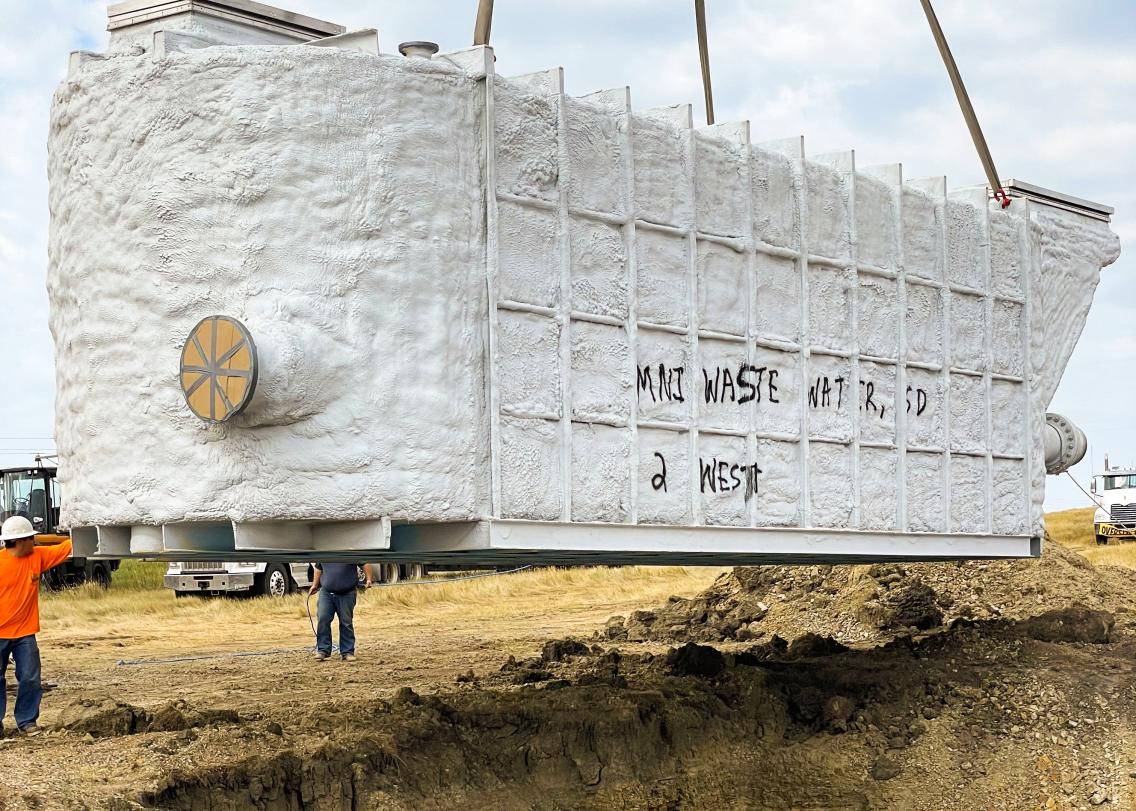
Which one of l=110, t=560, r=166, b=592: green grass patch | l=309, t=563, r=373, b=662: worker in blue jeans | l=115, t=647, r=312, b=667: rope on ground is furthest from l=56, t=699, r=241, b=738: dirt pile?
l=110, t=560, r=166, b=592: green grass patch

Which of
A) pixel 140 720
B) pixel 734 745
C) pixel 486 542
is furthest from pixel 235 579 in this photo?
pixel 486 542

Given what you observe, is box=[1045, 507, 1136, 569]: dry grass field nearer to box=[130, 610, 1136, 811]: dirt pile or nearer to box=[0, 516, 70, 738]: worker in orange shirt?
box=[130, 610, 1136, 811]: dirt pile

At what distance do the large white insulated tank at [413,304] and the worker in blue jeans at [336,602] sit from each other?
7.51 meters

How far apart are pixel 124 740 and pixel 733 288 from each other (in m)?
6.32

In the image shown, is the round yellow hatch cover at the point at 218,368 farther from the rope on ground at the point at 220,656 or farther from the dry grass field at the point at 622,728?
the rope on ground at the point at 220,656

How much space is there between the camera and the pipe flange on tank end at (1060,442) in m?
14.5

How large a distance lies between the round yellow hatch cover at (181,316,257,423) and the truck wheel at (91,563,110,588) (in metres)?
25.9

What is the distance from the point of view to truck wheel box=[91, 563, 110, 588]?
3350 centimetres

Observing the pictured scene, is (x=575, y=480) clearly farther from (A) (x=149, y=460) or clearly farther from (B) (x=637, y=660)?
(B) (x=637, y=660)

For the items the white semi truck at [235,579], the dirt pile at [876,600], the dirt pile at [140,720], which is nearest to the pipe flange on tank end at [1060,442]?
the dirt pile at [876,600]

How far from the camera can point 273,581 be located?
3141 cm

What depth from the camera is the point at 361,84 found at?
368 inches

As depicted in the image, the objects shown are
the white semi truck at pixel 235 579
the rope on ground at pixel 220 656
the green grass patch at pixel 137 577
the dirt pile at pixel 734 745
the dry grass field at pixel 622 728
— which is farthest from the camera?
the green grass patch at pixel 137 577

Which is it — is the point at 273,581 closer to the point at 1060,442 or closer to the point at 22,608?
the point at 22,608
